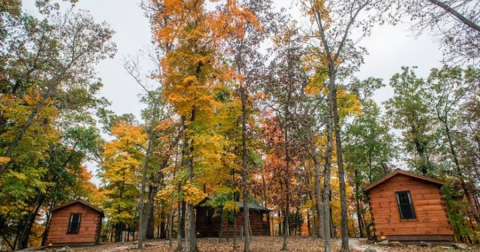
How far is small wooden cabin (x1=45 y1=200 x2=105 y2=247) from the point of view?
19281 mm

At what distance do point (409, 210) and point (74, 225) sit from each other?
82.2ft

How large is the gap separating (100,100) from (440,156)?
27540 millimetres

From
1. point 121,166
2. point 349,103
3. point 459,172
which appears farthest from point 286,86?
point 121,166

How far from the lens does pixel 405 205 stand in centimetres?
1439

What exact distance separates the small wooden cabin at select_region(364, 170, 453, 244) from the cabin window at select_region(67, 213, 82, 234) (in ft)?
75.4

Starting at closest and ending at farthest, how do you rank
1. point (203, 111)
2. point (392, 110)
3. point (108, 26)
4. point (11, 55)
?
point (203, 111)
point (11, 55)
point (108, 26)
point (392, 110)

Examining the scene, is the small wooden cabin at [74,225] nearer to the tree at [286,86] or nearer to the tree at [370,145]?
the tree at [286,86]

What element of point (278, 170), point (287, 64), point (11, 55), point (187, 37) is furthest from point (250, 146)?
point (11, 55)

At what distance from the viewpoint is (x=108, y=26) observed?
1595cm

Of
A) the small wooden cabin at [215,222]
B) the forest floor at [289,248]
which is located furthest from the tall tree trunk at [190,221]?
the small wooden cabin at [215,222]

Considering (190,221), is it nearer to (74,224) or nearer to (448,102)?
(74,224)

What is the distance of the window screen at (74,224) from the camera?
19.8 m

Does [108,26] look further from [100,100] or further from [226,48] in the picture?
[226,48]

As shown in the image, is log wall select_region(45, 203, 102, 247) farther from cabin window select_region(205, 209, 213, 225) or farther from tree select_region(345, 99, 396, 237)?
tree select_region(345, 99, 396, 237)
